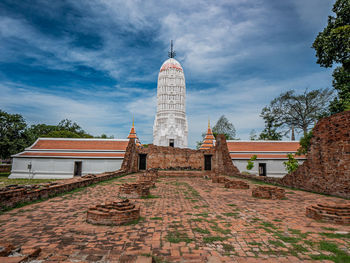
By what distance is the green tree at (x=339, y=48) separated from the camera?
1123 cm

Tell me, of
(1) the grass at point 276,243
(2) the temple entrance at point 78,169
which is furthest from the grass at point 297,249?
(2) the temple entrance at point 78,169

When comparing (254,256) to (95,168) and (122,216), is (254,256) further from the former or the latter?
(95,168)

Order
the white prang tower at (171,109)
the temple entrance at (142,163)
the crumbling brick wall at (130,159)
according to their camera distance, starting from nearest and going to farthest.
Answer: the crumbling brick wall at (130,159)
the temple entrance at (142,163)
the white prang tower at (171,109)

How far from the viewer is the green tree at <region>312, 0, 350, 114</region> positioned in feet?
36.8

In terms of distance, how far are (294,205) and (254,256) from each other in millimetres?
4119

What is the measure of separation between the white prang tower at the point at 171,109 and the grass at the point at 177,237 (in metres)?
36.8

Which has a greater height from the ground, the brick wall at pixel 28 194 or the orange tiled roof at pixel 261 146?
the orange tiled roof at pixel 261 146

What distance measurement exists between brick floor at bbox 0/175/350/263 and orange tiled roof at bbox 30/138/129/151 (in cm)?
1677

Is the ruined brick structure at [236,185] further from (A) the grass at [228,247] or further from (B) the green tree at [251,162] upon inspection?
(B) the green tree at [251,162]

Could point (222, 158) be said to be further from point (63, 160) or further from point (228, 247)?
point (228, 247)

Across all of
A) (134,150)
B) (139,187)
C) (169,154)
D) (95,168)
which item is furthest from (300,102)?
(139,187)

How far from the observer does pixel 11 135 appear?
22.8 meters

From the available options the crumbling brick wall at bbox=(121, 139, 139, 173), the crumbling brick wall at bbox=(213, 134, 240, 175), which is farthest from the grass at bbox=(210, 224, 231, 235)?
the crumbling brick wall at bbox=(213, 134, 240, 175)

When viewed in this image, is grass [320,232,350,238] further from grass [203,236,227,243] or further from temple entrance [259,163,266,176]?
temple entrance [259,163,266,176]
